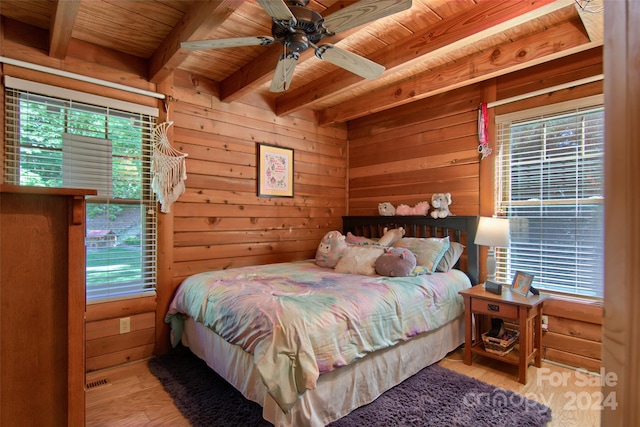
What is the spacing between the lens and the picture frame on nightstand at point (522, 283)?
2422 millimetres

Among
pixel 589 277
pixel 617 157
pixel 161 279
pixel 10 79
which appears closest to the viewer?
pixel 617 157

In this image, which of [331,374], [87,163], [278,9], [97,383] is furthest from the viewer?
[87,163]

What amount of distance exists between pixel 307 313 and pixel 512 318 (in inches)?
62.7

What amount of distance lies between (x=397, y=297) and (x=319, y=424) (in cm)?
92

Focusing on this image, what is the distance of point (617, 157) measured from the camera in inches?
16.8

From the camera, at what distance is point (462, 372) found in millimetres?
2422

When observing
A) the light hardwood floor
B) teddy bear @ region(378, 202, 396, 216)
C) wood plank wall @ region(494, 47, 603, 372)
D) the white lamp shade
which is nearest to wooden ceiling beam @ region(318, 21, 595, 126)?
wood plank wall @ region(494, 47, 603, 372)

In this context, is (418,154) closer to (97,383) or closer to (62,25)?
(62,25)

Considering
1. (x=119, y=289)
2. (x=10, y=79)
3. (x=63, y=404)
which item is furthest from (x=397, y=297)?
(x=10, y=79)

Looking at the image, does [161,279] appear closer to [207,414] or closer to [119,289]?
[119,289]

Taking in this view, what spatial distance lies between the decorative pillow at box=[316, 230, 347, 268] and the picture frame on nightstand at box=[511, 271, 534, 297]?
1485mm

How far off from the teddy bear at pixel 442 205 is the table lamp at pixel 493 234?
554 mm

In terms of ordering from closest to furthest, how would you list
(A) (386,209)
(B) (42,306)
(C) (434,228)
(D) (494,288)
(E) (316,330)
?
(B) (42,306), (E) (316,330), (D) (494,288), (C) (434,228), (A) (386,209)

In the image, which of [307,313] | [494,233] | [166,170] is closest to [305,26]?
[307,313]
